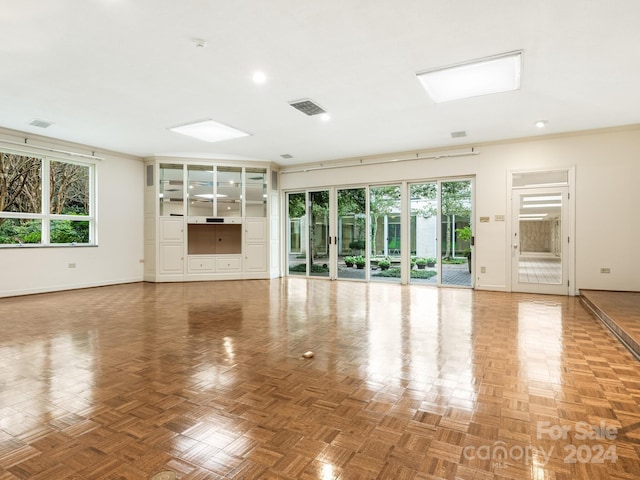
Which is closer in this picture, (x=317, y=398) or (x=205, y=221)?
(x=317, y=398)

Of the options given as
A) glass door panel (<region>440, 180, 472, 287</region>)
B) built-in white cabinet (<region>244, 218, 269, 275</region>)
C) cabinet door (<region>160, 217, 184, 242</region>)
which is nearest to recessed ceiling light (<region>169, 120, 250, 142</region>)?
cabinet door (<region>160, 217, 184, 242</region>)

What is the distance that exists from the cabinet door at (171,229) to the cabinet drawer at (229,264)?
1.07m

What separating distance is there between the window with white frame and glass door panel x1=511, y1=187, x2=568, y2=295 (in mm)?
8753

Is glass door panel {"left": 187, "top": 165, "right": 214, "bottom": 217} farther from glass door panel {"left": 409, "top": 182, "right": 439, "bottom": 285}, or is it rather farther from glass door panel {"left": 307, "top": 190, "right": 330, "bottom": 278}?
glass door panel {"left": 409, "top": 182, "right": 439, "bottom": 285}

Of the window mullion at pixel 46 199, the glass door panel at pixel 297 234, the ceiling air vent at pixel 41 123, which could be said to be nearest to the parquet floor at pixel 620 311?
the glass door panel at pixel 297 234

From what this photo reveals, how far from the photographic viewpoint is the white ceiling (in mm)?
3090

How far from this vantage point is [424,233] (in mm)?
8086

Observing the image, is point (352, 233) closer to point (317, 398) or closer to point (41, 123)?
point (41, 123)

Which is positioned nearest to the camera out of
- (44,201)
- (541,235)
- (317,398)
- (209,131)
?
(317,398)

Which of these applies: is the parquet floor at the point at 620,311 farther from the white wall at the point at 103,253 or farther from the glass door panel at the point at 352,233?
the white wall at the point at 103,253

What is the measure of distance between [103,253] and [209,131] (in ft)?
12.4

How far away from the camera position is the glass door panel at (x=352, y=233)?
8.84 metres

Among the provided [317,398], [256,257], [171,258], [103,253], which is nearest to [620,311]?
[317,398]

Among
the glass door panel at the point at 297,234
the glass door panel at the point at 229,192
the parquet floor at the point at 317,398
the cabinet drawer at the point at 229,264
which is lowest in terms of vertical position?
the parquet floor at the point at 317,398
